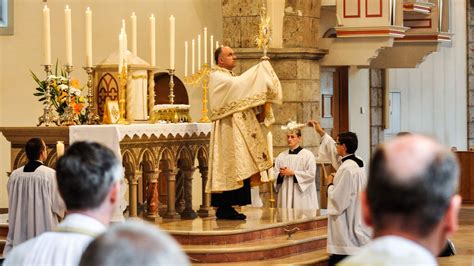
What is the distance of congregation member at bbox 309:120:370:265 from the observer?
9172mm

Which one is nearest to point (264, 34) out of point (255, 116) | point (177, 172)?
point (255, 116)

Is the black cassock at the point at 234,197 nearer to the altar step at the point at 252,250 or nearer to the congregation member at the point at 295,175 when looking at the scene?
the altar step at the point at 252,250

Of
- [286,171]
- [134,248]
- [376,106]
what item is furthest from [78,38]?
[134,248]

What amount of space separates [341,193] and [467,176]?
256 inches

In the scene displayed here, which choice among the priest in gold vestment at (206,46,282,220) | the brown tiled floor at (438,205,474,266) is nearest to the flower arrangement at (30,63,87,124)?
the priest in gold vestment at (206,46,282,220)

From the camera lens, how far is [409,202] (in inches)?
92.3

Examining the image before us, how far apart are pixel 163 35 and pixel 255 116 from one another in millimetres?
4584

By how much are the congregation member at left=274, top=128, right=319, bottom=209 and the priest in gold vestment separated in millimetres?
1571

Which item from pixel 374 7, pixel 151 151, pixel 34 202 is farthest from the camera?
pixel 374 7

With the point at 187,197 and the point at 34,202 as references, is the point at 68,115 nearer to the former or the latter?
the point at 34,202

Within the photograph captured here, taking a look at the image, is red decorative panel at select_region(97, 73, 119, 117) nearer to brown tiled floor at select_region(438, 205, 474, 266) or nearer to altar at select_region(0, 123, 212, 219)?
altar at select_region(0, 123, 212, 219)

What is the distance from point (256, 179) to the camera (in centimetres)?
1034

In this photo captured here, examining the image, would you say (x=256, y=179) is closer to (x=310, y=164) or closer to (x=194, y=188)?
(x=310, y=164)

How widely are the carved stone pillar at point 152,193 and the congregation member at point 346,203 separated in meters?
1.68
